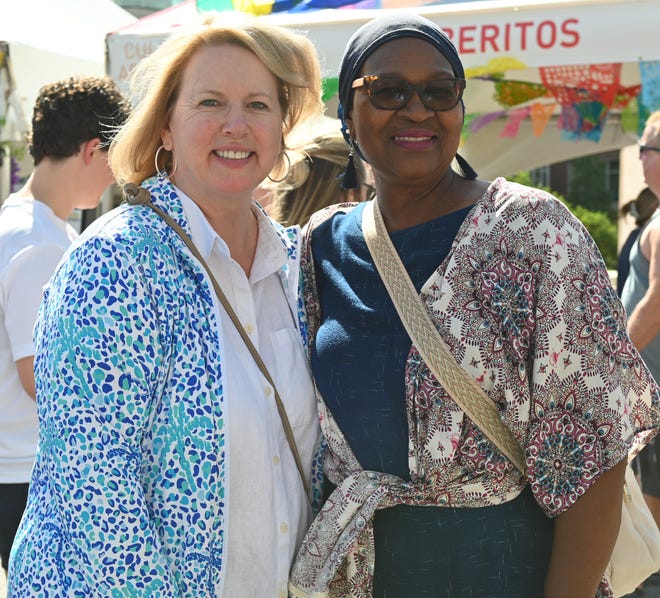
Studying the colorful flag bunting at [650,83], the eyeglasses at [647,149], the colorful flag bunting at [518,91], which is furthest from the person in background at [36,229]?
the colorful flag bunting at [518,91]

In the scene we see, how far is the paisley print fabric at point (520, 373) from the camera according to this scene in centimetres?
179

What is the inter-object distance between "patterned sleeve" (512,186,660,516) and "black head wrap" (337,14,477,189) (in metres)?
0.36

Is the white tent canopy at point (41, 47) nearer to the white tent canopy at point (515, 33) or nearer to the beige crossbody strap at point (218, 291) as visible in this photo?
the white tent canopy at point (515, 33)

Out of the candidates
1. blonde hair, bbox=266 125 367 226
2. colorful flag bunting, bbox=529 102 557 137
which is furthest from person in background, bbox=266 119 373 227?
colorful flag bunting, bbox=529 102 557 137

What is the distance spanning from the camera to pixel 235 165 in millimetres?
2023

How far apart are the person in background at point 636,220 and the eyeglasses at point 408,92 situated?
332 centimetres

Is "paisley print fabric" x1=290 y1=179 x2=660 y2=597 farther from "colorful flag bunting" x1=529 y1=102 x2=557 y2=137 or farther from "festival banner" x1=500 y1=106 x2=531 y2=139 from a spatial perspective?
"festival banner" x1=500 y1=106 x2=531 y2=139

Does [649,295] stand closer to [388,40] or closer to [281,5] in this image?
[281,5]

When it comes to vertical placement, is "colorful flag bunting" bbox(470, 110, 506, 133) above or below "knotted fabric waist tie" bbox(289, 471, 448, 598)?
above

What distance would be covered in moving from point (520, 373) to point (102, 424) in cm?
82

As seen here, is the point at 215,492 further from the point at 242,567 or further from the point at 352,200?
the point at 352,200

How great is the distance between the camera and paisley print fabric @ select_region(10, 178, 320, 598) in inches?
67.3

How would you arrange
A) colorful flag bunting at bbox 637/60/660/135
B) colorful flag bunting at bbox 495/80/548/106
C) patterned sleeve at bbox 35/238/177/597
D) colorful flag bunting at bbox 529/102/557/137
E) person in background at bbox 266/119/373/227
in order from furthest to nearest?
1. colorful flag bunting at bbox 529/102/557/137
2. colorful flag bunting at bbox 495/80/548/106
3. colorful flag bunting at bbox 637/60/660/135
4. person in background at bbox 266/119/373/227
5. patterned sleeve at bbox 35/238/177/597

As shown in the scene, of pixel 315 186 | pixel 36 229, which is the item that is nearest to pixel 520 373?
pixel 315 186
